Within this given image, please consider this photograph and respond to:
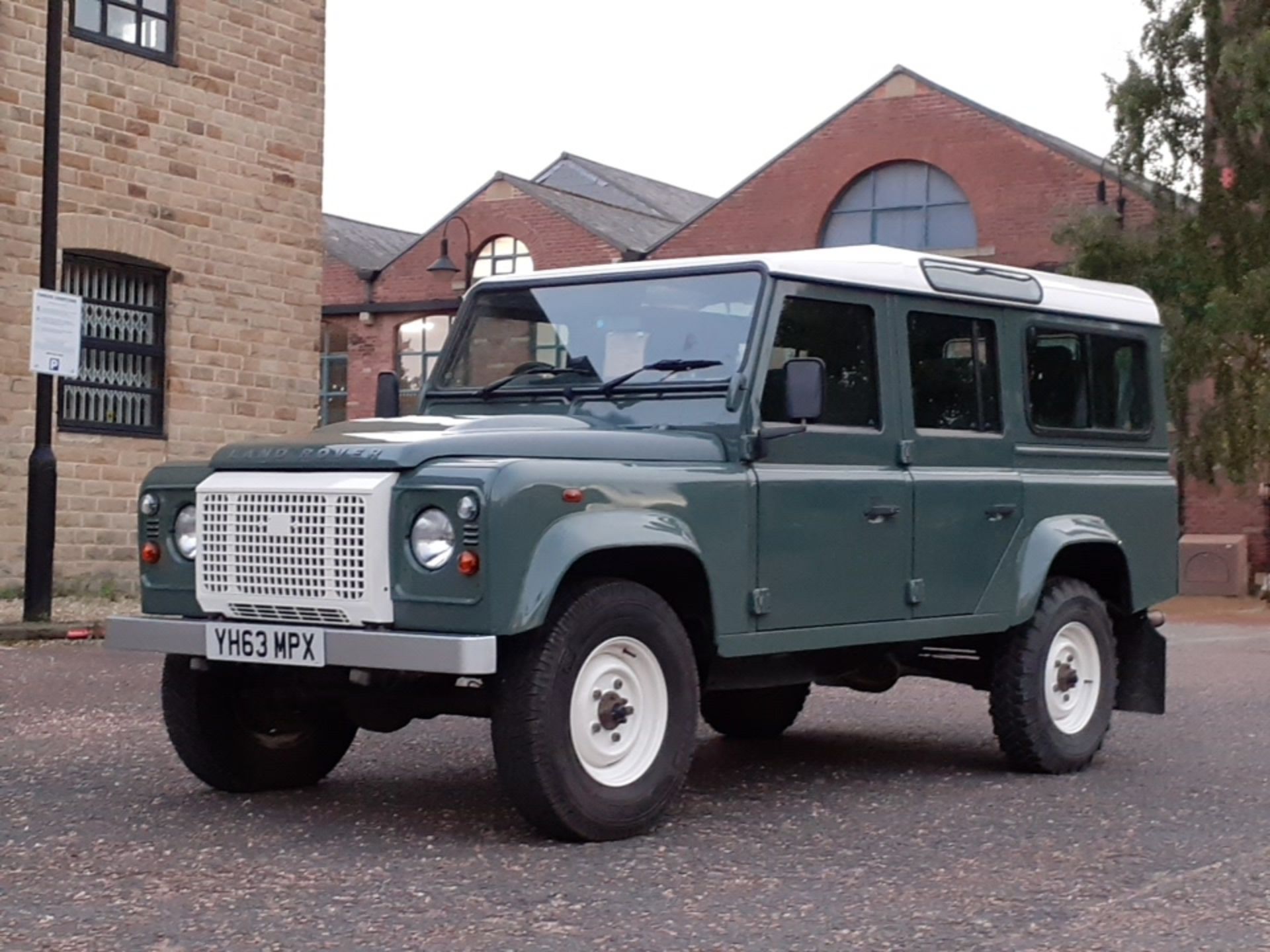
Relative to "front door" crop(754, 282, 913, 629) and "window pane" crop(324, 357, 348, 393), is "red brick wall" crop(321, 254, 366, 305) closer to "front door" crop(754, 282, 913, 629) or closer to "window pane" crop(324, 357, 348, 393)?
"window pane" crop(324, 357, 348, 393)

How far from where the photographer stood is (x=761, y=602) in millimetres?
6941

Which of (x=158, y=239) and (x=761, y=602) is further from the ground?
(x=158, y=239)

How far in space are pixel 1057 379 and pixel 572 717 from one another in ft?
11.0

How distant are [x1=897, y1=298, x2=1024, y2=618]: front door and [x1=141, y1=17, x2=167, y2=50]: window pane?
1237cm

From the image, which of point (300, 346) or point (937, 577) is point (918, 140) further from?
point (937, 577)

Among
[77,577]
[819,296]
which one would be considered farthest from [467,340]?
[77,577]

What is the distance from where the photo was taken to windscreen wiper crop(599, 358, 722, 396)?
7.22m

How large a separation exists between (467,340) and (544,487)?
6.79 feet

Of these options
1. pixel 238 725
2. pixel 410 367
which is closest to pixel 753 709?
pixel 238 725

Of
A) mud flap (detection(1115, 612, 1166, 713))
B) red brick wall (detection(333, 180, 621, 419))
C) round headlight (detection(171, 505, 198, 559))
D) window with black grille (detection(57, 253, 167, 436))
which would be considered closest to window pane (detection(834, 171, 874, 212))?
red brick wall (detection(333, 180, 621, 419))

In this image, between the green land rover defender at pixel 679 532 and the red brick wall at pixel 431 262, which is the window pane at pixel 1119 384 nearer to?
the green land rover defender at pixel 679 532

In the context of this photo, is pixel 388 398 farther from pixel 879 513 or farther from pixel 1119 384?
pixel 1119 384

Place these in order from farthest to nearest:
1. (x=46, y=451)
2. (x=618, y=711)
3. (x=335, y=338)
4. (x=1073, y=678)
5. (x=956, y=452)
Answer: (x=335, y=338) < (x=46, y=451) < (x=1073, y=678) < (x=956, y=452) < (x=618, y=711)

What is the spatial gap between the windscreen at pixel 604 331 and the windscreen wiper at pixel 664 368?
0.05ft
